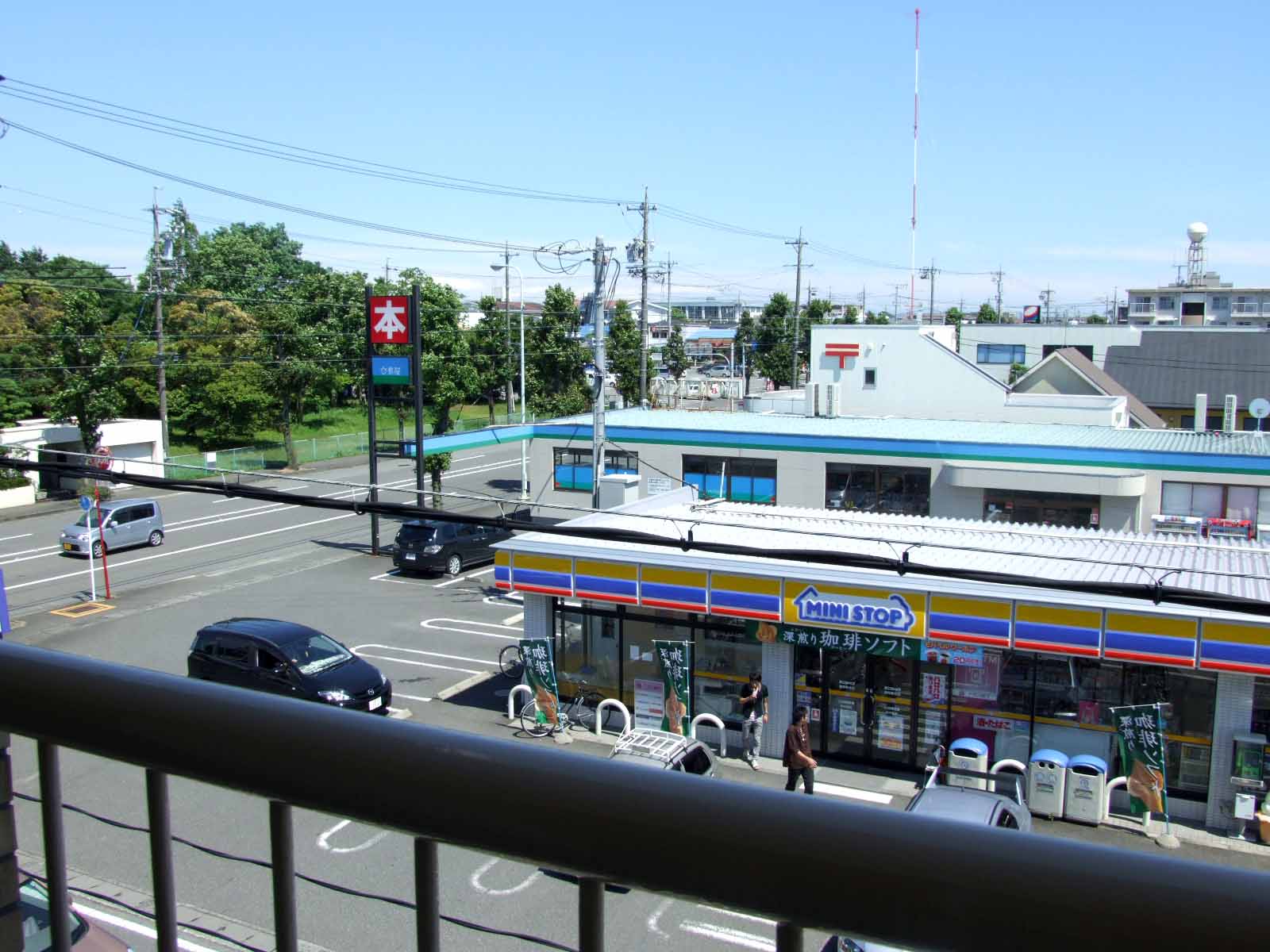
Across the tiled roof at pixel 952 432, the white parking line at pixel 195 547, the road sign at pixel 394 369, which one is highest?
the road sign at pixel 394 369

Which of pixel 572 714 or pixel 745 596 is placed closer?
pixel 745 596

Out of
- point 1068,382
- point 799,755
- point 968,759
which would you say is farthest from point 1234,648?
point 1068,382

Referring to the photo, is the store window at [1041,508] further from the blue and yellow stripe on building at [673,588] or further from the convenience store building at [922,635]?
the blue and yellow stripe on building at [673,588]

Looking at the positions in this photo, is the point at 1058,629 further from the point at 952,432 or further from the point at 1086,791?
the point at 952,432

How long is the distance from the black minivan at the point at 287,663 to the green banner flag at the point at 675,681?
3.11 m

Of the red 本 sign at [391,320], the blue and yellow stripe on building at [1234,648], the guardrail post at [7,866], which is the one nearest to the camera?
the guardrail post at [7,866]

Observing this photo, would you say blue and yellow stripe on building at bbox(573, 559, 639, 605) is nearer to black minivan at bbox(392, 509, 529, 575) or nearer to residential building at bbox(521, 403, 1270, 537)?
residential building at bbox(521, 403, 1270, 537)

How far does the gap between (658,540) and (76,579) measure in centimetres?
1867

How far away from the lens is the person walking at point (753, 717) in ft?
36.6

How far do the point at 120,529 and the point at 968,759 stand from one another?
17.7m

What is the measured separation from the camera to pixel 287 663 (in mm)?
11195

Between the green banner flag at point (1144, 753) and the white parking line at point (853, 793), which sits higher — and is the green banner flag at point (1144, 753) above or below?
above

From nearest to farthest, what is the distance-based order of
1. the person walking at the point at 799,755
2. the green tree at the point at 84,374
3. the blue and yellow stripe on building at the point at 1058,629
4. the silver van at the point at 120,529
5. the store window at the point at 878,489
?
the person walking at the point at 799,755
the blue and yellow stripe on building at the point at 1058,629
the store window at the point at 878,489
the silver van at the point at 120,529
the green tree at the point at 84,374

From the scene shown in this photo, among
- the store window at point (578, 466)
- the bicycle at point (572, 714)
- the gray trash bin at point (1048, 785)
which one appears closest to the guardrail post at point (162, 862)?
the gray trash bin at point (1048, 785)
